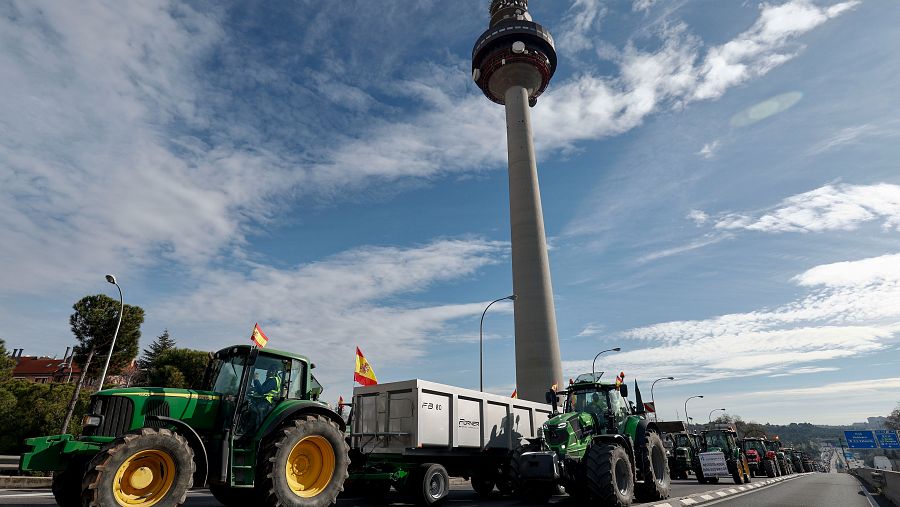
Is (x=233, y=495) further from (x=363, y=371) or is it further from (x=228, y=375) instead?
(x=363, y=371)

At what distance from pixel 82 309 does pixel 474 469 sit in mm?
36003

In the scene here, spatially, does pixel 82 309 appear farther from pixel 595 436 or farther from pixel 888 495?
pixel 888 495

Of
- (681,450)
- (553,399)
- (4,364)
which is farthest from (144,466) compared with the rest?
(4,364)

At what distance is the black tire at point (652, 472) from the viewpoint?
10.9 metres

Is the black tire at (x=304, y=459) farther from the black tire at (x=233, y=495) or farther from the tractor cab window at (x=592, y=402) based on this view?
the tractor cab window at (x=592, y=402)

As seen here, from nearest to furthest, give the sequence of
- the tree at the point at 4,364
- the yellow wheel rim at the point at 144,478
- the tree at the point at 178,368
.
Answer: the yellow wheel rim at the point at 144,478 < the tree at the point at 4,364 < the tree at the point at 178,368

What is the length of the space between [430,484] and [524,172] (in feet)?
104

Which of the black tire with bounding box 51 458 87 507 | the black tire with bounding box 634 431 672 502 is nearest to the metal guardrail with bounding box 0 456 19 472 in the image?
the black tire with bounding box 51 458 87 507

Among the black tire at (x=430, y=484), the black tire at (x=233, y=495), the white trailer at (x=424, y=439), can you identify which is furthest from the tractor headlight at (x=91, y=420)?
the black tire at (x=430, y=484)

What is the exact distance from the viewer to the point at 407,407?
1013cm

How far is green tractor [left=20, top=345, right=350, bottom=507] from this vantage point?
591cm

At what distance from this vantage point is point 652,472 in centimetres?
1092

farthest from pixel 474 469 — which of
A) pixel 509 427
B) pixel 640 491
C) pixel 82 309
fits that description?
pixel 82 309

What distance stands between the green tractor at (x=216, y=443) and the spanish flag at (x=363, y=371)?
7.67m
